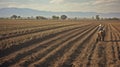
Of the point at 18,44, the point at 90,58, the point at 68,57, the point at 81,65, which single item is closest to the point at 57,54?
the point at 68,57

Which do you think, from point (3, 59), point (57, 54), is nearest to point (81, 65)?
point (57, 54)

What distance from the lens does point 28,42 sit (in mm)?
18000

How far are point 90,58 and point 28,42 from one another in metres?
Result: 6.81

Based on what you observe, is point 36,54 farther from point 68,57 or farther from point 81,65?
point 81,65

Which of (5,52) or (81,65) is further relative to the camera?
(5,52)

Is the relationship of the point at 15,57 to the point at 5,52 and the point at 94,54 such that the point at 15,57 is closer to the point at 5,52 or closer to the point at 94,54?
the point at 5,52

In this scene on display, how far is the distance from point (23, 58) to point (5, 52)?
198cm

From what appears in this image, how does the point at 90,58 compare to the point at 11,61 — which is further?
the point at 90,58

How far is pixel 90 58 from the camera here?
41.7ft

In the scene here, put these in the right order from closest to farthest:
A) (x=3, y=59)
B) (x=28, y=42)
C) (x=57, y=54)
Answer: (x=3, y=59) → (x=57, y=54) → (x=28, y=42)

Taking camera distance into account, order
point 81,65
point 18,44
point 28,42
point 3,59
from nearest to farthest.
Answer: point 81,65, point 3,59, point 18,44, point 28,42

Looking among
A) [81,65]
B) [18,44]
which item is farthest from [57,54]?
[18,44]

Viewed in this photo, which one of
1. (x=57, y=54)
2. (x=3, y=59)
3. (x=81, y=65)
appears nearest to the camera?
(x=81, y=65)

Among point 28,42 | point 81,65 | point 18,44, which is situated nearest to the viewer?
point 81,65
